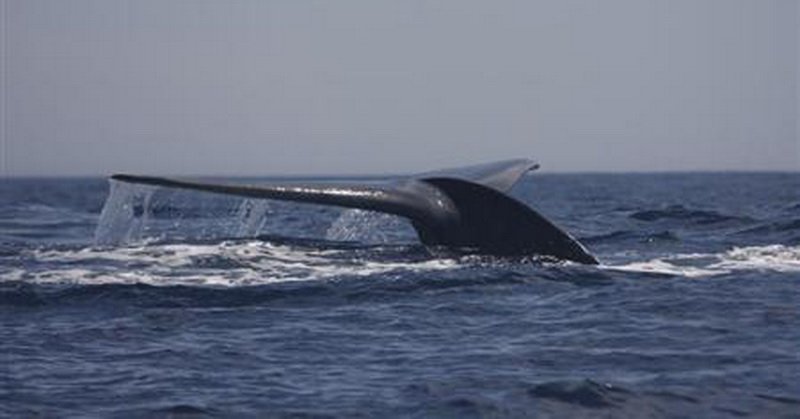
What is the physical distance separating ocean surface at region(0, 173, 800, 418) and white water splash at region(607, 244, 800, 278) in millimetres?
41

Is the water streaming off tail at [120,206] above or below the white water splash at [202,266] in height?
above

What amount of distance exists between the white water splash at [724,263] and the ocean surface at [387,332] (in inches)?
1.6

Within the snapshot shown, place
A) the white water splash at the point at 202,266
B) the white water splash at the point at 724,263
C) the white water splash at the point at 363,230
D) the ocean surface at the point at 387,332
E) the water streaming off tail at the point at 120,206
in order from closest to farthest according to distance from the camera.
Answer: the ocean surface at the point at 387,332 → the water streaming off tail at the point at 120,206 → the white water splash at the point at 202,266 → the white water splash at the point at 724,263 → the white water splash at the point at 363,230

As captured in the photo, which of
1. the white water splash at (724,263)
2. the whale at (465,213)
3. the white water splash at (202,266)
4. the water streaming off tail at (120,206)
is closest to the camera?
the water streaming off tail at (120,206)

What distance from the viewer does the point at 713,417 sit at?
6.73 metres

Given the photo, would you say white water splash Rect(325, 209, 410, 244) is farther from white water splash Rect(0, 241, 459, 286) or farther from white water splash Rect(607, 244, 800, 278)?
white water splash Rect(607, 244, 800, 278)

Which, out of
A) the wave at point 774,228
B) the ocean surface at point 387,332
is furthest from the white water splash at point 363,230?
the wave at point 774,228

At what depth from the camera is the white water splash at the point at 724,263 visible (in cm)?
1287

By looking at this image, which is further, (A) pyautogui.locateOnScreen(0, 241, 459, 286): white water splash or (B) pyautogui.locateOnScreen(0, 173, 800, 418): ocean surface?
(A) pyautogui.locateOnScreen(0, 241, 459, 286): white water splash

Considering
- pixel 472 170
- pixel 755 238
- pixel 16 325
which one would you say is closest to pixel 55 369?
pixel 16 325

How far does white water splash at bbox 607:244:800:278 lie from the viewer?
42.2ft

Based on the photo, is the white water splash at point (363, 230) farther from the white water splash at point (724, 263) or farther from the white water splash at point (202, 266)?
the white water splash at point (724, 263)

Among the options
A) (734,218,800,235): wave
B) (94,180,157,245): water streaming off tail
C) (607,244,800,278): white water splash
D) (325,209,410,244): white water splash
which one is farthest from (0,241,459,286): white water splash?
(734,218,800,235): wave

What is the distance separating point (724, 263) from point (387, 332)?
5.60 meters
